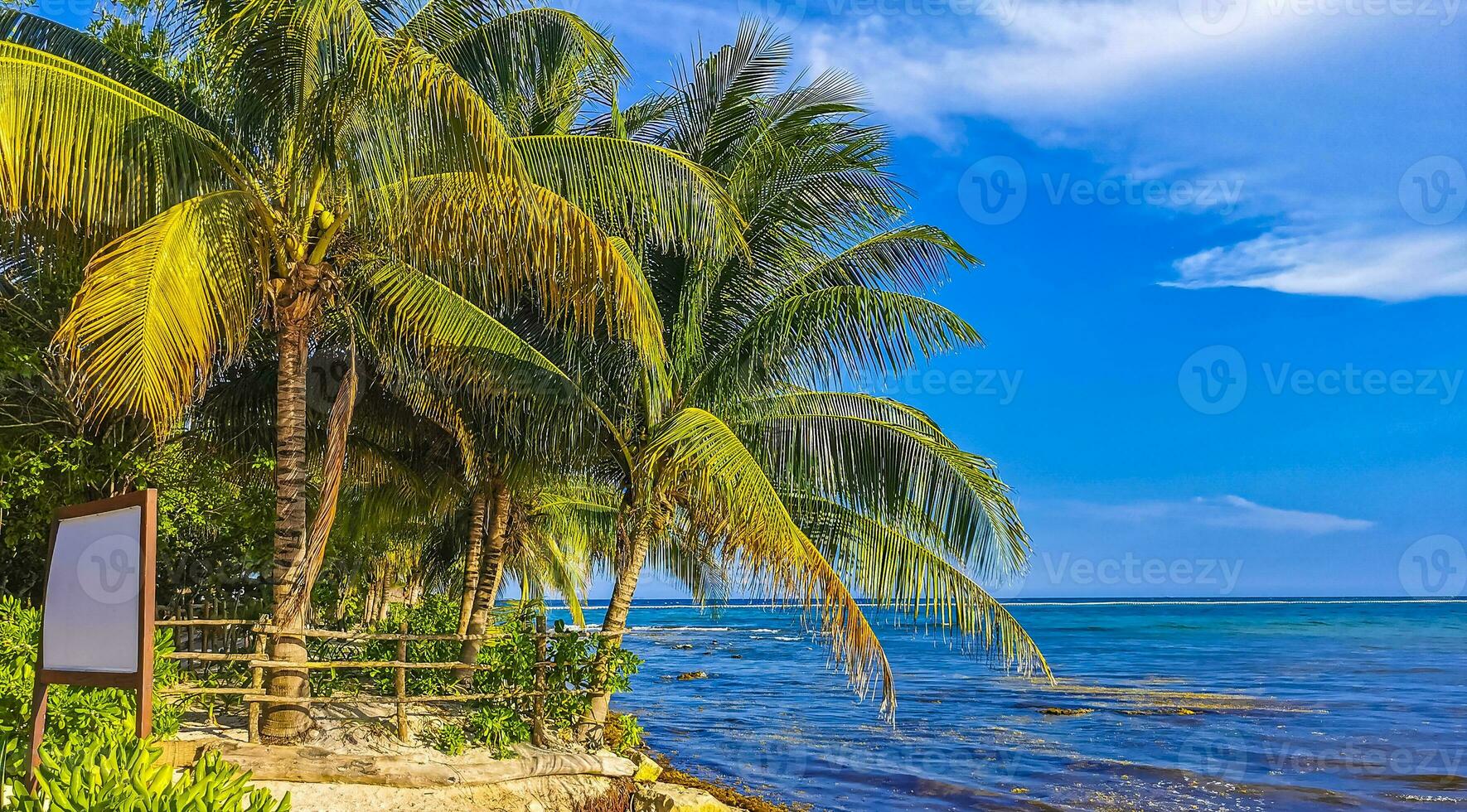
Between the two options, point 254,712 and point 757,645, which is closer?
point 254,712

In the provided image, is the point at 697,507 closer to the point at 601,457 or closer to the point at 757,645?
the point at 601,457

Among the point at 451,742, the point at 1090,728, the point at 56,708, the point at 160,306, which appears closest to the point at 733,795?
the point at 451,742

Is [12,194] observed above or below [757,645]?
above

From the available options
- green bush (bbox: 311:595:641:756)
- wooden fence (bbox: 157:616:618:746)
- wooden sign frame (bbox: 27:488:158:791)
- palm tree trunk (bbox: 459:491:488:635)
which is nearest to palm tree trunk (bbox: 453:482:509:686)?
palm tree trunk (bbox: 459:491:488:635)

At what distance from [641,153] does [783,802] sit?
29.9ft

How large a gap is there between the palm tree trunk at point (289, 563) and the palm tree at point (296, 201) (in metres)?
0.02

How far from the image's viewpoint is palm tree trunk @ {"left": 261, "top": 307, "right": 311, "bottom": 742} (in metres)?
9.16

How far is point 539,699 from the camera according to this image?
35.1 feet

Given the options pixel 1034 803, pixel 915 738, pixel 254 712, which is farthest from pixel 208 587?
pixel 915 738

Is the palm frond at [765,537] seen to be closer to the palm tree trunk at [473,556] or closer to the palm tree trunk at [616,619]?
the palm tree trunk at [616,619]

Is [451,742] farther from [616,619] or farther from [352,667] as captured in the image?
[616,619]

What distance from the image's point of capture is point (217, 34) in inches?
326

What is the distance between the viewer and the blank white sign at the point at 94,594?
185 inches

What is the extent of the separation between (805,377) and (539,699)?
4.14 m
